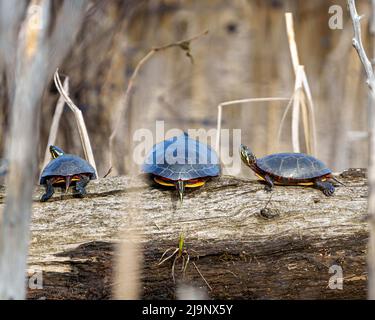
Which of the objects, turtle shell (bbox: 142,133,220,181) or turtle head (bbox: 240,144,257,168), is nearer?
turtle shell (bbox: 142,133,220,181)

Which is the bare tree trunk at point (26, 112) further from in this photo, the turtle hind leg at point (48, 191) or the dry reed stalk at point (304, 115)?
the dry reed stalk at point (304, 115)

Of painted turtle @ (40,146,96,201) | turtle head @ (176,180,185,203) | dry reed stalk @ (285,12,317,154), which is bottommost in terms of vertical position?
turtle head @ (176,180,185,203)

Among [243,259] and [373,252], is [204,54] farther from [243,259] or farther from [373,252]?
[373,252]

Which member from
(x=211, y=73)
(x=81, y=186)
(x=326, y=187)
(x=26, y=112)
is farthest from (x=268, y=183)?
(x=211, y=73)

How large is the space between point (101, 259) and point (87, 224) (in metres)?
0.18

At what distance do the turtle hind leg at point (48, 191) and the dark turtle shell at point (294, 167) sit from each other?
897 mm

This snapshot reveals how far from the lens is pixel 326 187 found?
2.80 metres

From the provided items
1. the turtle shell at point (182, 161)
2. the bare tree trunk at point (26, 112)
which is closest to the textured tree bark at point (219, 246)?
the turtle shell at point (182, 161)

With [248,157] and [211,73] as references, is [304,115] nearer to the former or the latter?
[248,157]

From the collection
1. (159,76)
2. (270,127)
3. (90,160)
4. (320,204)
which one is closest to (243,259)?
(320,204)

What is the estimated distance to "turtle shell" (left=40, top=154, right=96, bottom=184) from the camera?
110 inches

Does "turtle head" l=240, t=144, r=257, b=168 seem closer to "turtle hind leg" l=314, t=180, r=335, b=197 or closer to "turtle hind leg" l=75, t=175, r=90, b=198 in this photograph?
"turtle hind leg" l=314, t=180, r=335, b=197

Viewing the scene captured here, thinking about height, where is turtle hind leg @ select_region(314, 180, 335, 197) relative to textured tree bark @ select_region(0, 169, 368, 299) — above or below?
above

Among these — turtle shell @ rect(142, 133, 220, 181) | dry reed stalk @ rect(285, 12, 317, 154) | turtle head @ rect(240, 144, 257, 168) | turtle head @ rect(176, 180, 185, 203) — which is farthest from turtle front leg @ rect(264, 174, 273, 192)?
dry reed stalk @ rect(285, 12, 317, 154)
